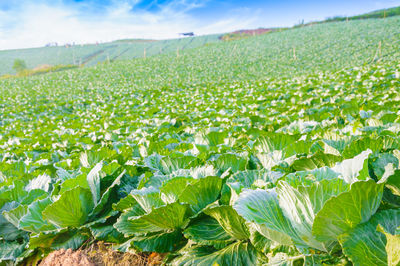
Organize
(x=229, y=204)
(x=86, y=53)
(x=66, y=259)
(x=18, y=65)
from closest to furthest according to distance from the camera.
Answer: (x=229, y=204) → (x=66, y=259) → (x=18, y=65) → (x=86, y=53)

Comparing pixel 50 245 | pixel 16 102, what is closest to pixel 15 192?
pixel 50 245

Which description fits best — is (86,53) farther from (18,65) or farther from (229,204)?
(229,204)

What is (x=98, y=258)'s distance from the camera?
138 centimetres

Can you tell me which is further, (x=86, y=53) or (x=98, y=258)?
(x=86, y=53)

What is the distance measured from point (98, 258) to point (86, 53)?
249 feet

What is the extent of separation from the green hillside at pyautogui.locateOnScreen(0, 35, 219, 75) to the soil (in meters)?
60.2

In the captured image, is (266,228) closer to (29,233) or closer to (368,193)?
(368,193)

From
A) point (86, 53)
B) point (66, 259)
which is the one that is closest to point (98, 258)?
point (66, 259)

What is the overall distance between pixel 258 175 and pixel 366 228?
0.60m

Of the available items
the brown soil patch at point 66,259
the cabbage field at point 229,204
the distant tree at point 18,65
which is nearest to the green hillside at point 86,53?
the distant tree at point 18,65

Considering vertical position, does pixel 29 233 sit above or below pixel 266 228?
below

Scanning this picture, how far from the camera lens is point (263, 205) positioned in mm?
1005

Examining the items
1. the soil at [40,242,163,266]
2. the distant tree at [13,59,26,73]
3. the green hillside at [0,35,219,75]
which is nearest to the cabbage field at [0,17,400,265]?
the soil at [40,242,163,266]

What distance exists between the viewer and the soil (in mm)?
1319
